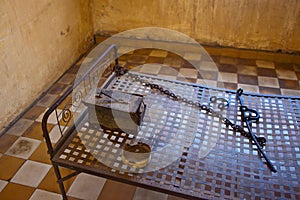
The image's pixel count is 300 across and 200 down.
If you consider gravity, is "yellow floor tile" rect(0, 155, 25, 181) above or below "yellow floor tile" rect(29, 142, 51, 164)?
below

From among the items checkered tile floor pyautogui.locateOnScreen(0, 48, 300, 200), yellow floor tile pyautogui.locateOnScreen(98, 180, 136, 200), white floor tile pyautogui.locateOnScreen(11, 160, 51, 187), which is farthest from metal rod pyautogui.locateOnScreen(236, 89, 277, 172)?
white floor tile pyautogui.locateOnScreen(11, 160, 51, 187)

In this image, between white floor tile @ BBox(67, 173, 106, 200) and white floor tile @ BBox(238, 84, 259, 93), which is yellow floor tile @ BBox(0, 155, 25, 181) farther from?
white floor tile @ BBox(238, 84, 259, 93)

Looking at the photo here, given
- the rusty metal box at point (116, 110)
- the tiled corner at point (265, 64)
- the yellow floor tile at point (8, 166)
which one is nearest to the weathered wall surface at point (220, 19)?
the tiled corner at point (265, 64)

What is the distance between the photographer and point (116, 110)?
1.95m

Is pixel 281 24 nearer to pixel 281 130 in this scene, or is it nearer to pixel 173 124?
pixel 281 130

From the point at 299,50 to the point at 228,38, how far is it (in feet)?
2.78

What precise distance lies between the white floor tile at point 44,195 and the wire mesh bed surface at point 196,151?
0.59 feet

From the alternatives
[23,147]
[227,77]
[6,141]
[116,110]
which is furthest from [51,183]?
[227,77]

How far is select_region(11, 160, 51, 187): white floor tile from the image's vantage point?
2.25 m

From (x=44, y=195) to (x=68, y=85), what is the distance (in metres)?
1.45

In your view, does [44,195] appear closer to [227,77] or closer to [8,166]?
[8,166]

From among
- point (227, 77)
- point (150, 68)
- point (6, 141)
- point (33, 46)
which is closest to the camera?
point (6, 141)

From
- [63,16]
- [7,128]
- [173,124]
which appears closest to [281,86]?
[173,124]

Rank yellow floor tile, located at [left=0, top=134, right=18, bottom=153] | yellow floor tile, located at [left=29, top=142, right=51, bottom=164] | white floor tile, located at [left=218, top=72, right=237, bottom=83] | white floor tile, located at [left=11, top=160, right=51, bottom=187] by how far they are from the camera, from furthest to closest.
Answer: white floor tile, located at [left=218, top=72, right=237, bottom=83], yellow floor tile, located at [left=0, top=134, right=18, bottom=153], yellow floor tile, located at [left=29, top=142, right=51, bottom=164], white floor tile, located at [left=11, top=160, right=51, bottom=187]
